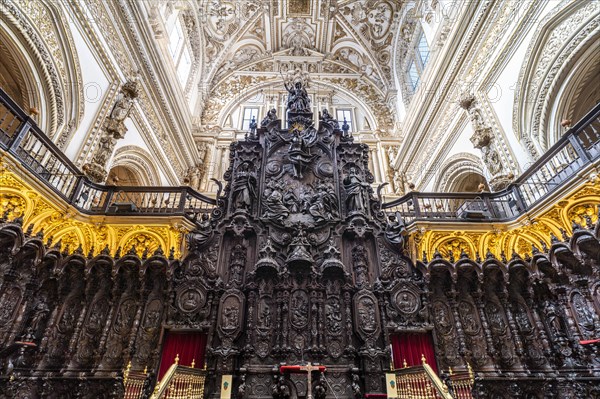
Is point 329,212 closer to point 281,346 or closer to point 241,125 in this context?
point 281,346

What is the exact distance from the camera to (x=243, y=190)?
34.3ft

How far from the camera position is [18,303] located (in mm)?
7340

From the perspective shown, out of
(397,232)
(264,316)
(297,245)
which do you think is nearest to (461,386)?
(397,232)

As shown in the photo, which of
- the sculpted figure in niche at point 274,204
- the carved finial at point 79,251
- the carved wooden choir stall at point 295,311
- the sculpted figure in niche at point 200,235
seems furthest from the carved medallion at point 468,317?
the carved finial at point 79,251

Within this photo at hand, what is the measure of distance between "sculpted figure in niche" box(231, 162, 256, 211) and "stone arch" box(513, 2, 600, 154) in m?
9.15

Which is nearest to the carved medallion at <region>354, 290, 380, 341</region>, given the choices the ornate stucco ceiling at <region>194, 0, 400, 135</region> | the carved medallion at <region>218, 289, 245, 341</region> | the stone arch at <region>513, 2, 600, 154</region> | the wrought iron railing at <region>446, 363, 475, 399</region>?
the wrought iron railing at <region>446, 363, 475, 399</region>

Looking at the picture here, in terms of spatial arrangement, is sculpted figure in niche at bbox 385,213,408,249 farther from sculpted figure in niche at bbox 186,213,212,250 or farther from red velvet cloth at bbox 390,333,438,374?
sculpted figure in niche at bbox 186,213,212,250

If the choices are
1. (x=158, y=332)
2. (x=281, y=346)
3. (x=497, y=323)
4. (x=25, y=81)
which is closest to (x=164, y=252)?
(x=158, y=332)

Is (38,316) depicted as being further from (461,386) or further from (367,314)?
(461,386)

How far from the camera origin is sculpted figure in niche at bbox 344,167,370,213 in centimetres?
1034

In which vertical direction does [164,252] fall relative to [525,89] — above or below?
below

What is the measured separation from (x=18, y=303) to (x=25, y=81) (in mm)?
6168

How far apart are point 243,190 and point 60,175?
4979 mm

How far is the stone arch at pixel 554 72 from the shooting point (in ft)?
28.8
